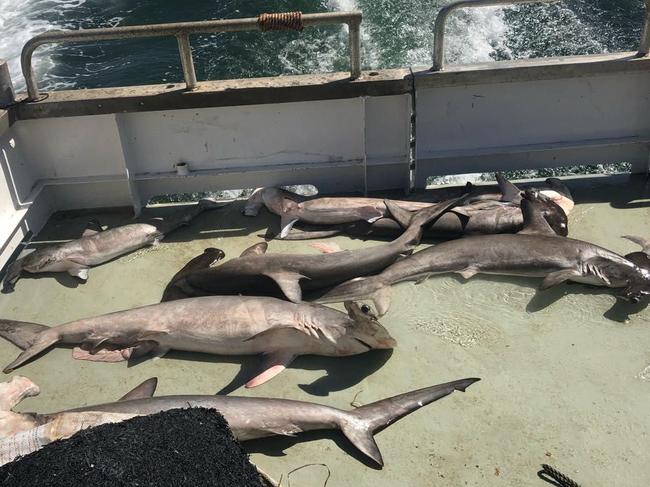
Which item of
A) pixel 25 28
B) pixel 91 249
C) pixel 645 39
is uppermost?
pixel 645 39

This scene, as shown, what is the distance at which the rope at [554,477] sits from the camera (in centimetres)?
352

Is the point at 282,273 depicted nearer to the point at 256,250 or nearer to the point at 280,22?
the point at 256,250

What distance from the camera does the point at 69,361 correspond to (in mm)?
4594

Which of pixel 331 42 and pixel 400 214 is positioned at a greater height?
pixel 400 214

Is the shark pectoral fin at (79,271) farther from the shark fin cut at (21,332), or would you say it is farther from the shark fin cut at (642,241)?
the shark fin cut at (642,241)

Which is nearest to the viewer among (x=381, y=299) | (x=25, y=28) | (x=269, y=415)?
(x=269, y=415)

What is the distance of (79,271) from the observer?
17.7 ft

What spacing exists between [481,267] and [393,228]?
84 centimetres

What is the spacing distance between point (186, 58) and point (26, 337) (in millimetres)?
2472

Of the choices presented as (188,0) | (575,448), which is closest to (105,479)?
(575,448)

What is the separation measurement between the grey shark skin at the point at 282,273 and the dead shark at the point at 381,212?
531 millimetres

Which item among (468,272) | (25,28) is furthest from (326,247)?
(25,28)

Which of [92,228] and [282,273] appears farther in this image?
[92,228]

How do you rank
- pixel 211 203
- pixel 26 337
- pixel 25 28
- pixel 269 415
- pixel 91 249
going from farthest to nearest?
pixel 25 28 < pixel 211 203 < pixel 91 249 < pixel 26 337 < pixel 269 415
